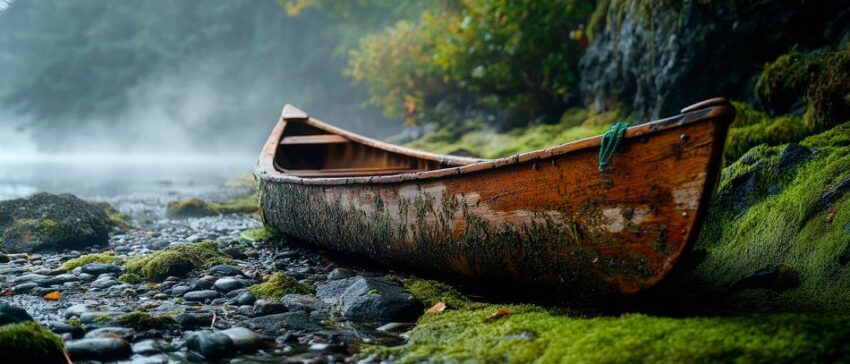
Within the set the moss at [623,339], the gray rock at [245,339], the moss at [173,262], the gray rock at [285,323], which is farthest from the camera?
the moss at [173,262]

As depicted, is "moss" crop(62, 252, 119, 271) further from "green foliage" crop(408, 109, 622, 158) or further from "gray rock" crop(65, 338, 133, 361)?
"green foliage" crop(408, 109, 622, 158)

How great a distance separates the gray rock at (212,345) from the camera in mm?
2396

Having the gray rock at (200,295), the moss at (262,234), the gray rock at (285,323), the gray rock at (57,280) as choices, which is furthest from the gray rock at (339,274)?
the moss at (262,234)

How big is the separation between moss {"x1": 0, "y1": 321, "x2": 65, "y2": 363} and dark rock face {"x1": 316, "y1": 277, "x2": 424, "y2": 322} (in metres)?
1.31

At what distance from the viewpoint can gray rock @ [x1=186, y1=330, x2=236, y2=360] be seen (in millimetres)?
2396

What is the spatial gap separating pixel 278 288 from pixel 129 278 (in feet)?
3.61

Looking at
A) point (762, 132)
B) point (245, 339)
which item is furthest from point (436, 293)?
point (762, 132)

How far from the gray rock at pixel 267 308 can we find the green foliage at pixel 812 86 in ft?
12.2

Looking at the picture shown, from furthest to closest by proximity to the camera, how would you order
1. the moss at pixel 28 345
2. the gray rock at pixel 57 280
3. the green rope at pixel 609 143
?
the gray rock at pixel 57 280 < the green rope at pixel 609 143 < the moss at pixel 28 345

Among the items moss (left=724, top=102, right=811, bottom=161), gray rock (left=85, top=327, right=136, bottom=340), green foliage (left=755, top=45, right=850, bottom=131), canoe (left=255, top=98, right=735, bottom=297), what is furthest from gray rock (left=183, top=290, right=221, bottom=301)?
green foliage (left=755, top=45, right=850, bottom=131)

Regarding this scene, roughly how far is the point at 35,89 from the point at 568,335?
44909 mm

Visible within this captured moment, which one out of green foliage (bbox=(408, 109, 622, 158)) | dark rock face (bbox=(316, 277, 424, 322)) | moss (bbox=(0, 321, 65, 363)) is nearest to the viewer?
moss (bbox=(0, 321, 65, 363))

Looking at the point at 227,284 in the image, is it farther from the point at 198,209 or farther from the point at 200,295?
the point at 198,209

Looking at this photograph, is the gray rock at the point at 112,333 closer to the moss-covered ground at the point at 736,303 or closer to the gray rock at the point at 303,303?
the gray rock at the point at 303,303
